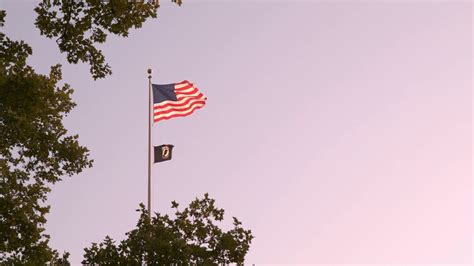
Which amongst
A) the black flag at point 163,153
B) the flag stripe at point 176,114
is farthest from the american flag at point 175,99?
the black flag at point 163,153

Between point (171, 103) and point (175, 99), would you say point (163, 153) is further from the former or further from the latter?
point (175, 99)

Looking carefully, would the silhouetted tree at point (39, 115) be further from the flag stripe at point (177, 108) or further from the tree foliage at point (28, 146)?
the flag stripe at point (177, 108)

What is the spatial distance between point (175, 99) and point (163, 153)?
241cm

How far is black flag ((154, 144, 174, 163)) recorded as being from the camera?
25.1 meters

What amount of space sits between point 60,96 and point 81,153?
149 centimetres

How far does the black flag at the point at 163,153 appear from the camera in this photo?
25062 millimetres

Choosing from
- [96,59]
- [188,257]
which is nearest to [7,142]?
[96,59]

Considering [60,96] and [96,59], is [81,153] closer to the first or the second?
[60,96]

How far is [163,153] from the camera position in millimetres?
25141

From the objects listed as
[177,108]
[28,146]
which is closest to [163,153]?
[177,108]

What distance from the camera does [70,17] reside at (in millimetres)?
13250

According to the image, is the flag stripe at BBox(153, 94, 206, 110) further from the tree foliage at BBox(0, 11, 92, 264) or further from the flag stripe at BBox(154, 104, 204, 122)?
the tree foliage at BBox(0, 11, 92, 264)

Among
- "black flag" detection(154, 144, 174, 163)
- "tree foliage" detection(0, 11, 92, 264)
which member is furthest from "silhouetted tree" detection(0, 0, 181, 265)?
"black flag" detection(154, 144, 174, 163)

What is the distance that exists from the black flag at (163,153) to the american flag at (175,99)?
1383mm
